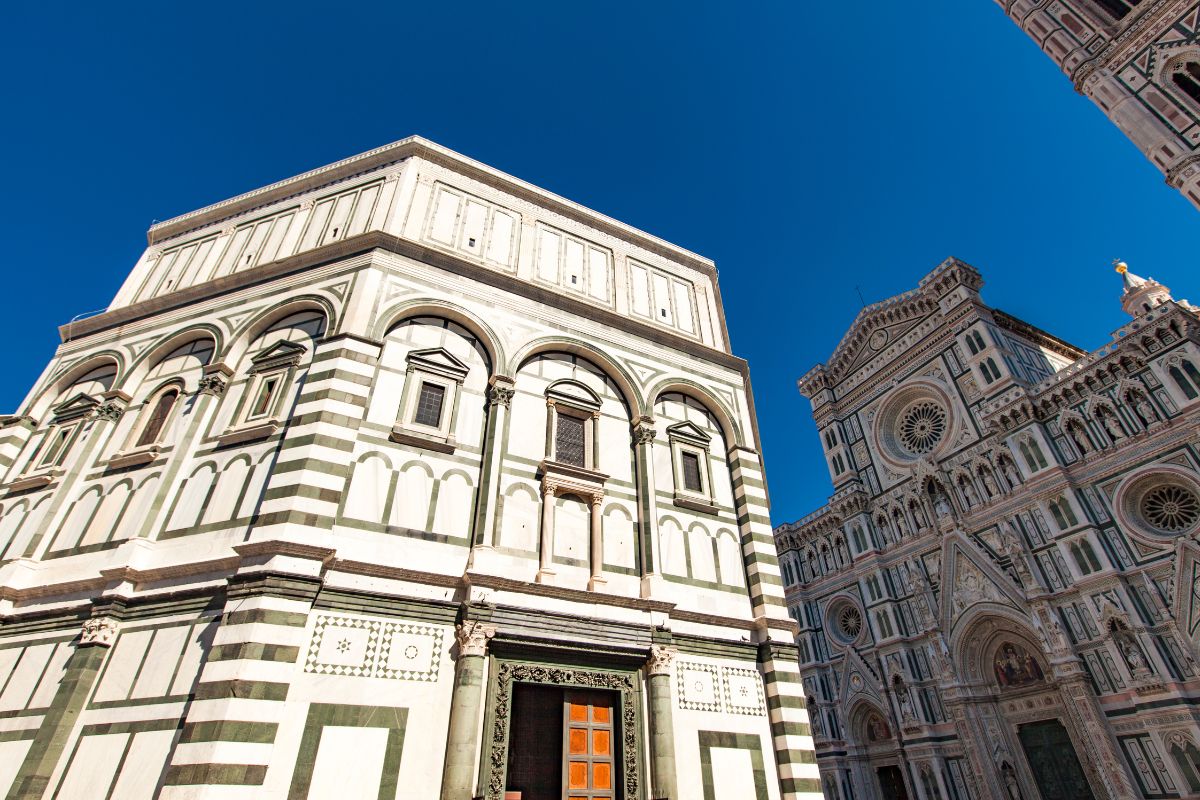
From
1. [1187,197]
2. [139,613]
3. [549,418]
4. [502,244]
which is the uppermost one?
[1187,197]

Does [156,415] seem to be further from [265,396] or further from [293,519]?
[293,519]

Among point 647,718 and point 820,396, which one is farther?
point 820,396

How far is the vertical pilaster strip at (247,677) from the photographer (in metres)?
7.08

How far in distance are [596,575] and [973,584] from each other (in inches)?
937

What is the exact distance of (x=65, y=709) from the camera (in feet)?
27.0

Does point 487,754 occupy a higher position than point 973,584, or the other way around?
point 973,584

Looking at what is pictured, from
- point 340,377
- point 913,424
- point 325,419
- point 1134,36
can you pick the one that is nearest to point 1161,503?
point 913,424

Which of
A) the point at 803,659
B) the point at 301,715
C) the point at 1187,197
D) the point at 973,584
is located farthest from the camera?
the point at 803,659

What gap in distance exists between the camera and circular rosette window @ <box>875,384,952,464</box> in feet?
105

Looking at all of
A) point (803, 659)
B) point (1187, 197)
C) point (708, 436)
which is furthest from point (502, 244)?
point (803, 659)

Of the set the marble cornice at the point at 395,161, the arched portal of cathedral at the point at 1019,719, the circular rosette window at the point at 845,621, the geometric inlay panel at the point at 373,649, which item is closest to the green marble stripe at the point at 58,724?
the geometric inlay panel at the point at 373,649

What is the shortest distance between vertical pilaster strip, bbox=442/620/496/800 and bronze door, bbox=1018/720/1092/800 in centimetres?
2508

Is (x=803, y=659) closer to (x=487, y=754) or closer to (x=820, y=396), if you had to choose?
(x=820, y=396)

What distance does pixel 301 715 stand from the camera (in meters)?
7.78
